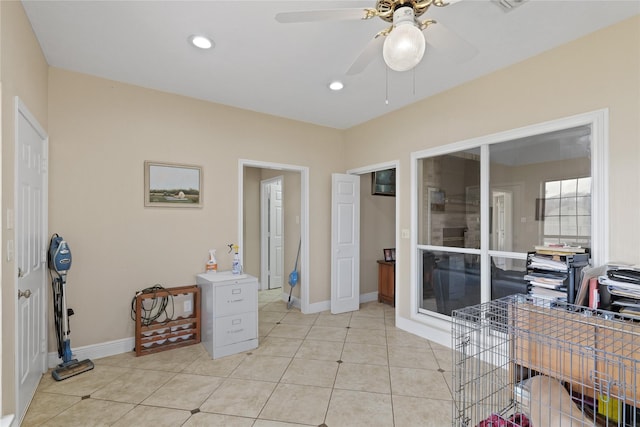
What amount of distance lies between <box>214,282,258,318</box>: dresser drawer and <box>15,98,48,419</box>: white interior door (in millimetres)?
1369

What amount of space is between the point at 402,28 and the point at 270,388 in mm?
2615

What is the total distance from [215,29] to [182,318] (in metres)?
2.84

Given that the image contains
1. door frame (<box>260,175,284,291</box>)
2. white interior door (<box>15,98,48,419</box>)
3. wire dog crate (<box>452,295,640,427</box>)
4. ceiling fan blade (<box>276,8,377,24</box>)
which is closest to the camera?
wire dog crate (<box>452,295,640,427</box>)

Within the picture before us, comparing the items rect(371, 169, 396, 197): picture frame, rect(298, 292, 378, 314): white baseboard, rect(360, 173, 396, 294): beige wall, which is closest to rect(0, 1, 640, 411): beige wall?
rect(298, 292, 378, 314): white baseboard

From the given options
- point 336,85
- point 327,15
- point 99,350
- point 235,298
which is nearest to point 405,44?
point 327,15

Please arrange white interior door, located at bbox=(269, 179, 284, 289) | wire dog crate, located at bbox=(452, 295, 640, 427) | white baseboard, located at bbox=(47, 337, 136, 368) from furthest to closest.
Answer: white interior door, located at bbox=(269, 179, 284, 289) → white baseboard, located at bbox=(47, 337, 136, 368) → wire dog crate, located at bbox=(452, 295, 640, 427)

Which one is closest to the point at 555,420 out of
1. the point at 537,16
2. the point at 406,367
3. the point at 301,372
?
the point at 406,367

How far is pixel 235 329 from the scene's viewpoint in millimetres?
3201

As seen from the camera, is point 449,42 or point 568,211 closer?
point 449,42

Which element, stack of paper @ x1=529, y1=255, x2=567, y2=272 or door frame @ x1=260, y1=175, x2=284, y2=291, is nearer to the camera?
stack of paper @ x1=529, y1=255, x2=567, y2=272

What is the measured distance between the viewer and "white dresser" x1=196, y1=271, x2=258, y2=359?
10.2ft

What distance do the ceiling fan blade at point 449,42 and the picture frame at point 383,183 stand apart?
128 inches

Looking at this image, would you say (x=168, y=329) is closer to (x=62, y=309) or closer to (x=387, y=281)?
(x=62, y=309)

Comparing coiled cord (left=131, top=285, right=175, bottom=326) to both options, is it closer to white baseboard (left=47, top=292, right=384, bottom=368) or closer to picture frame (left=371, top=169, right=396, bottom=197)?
white baseboard (left=47, top=292, right=384, bottom=368)
